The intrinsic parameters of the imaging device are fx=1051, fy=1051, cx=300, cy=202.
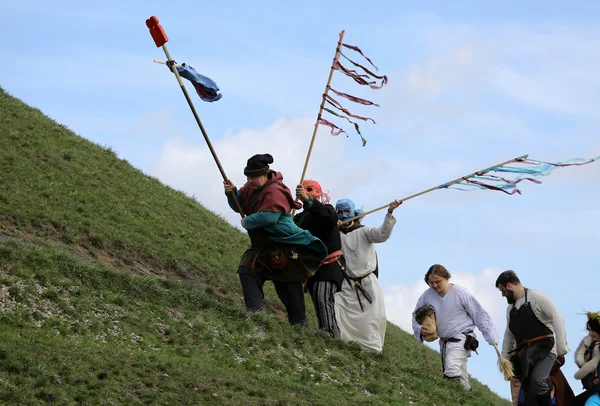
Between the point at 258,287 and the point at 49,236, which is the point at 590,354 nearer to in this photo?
the point at 258,287

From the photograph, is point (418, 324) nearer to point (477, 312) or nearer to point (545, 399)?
point (477, 312)

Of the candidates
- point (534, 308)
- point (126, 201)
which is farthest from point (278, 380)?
point (126, 201)

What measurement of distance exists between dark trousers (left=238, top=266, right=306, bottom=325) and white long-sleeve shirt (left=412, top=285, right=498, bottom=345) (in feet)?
6.59

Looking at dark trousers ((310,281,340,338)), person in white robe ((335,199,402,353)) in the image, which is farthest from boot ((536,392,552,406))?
dark trousers ((310,281,340,338))

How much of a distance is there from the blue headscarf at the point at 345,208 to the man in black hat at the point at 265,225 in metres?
1.16

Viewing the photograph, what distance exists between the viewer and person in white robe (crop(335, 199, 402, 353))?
16062mm

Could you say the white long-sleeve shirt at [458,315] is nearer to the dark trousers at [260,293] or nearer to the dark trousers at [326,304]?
the dark trousers at [326,304]

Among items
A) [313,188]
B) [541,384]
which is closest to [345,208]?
[313,188]

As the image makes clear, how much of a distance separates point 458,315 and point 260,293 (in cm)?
315

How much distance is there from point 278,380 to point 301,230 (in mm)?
2867

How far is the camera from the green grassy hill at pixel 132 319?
10.9 metres

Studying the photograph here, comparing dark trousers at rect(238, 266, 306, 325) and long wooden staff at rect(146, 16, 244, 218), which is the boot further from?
long wooden staff at rect(146, 16, 244, 218)

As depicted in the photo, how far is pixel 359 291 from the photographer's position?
16.1 metres

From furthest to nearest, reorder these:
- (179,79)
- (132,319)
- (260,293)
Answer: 1. (260,293)
2. (179,79)
3. (132,319)
